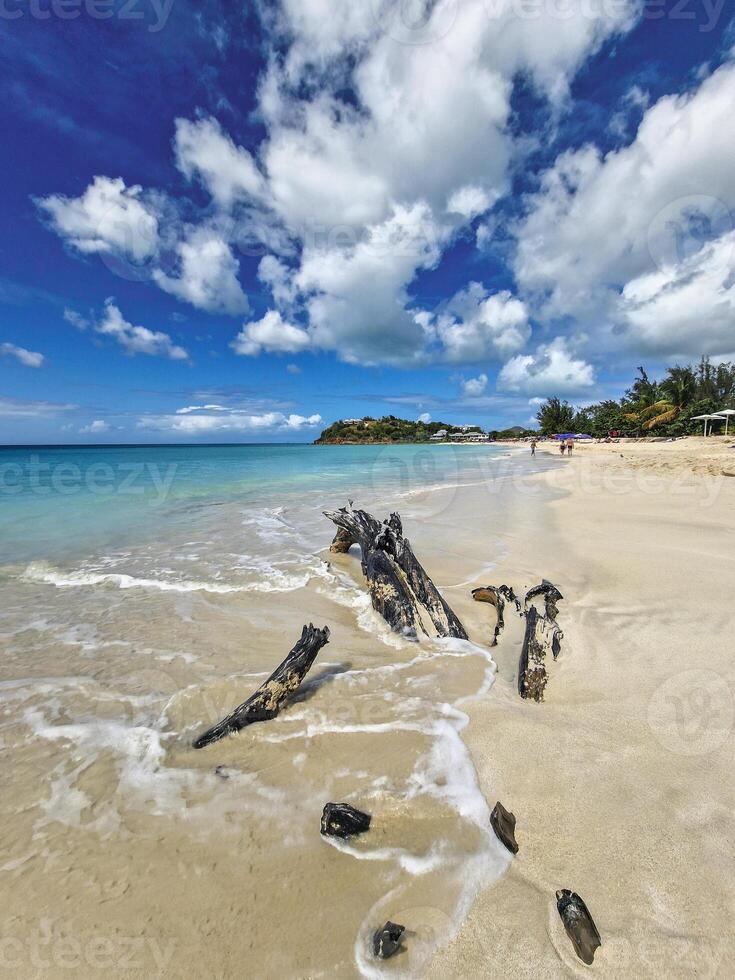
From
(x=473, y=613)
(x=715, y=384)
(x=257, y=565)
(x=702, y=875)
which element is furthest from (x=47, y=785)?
(x=715, y=384)

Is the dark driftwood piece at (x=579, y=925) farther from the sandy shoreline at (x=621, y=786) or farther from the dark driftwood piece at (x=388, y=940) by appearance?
the dark driftwood piece at (x=388, y=940)

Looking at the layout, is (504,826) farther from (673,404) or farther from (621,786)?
(673,404)

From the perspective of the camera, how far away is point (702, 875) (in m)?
2.13

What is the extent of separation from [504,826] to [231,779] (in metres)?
1.97

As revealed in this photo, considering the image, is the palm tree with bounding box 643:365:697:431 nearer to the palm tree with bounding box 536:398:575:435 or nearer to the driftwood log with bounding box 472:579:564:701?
the palm tree with bounding box 536:398:575:435

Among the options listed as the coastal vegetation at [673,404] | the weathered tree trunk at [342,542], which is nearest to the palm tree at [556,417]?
the coastal vegetation at [673,404]

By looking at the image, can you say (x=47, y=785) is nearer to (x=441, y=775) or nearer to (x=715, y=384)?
(x=441, y=775)

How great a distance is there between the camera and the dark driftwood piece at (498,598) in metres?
5.37

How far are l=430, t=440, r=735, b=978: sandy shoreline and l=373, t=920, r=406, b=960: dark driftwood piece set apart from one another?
189mm

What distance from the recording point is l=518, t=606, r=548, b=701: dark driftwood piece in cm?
387

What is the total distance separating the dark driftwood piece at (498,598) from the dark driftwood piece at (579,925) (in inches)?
122

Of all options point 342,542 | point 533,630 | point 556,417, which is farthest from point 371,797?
point 556,417

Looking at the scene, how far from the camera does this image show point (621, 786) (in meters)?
2.72

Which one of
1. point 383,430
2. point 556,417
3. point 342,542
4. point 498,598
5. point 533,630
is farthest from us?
point 383,430
